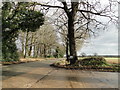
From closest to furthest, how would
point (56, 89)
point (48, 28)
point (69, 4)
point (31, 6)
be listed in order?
point (56, 89), point (31, 6), point (69, 4), point (48, 28)

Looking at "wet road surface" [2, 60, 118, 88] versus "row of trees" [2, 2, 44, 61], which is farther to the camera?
"row of trees" [2, 2, 44, 61]

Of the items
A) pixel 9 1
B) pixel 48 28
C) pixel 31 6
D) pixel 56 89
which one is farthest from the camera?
pixel 48 28

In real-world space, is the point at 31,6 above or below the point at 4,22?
above

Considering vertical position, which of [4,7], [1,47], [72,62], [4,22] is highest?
[4,7]

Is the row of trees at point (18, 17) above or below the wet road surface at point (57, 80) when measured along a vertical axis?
above

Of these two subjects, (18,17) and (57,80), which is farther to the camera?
(18,17)

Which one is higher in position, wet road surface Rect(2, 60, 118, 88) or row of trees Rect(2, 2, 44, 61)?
row of trees Rect(2, 2, 44, 61)

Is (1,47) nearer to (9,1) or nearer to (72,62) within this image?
(9,1)

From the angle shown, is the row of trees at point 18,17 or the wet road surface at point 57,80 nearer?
the wet road surface at point 57,80

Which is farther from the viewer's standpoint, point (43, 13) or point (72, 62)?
point (43, 13)

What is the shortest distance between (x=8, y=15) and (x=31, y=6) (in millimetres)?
2335

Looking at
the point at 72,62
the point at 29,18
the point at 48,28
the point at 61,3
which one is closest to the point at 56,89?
the point at 72,62

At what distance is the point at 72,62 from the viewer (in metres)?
14.9

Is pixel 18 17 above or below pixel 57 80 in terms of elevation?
above
